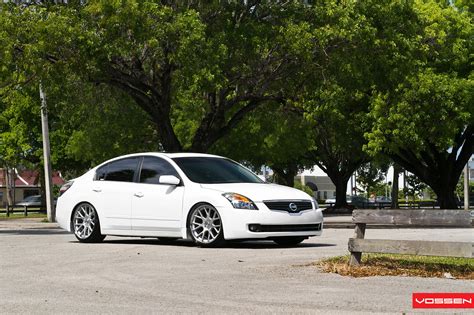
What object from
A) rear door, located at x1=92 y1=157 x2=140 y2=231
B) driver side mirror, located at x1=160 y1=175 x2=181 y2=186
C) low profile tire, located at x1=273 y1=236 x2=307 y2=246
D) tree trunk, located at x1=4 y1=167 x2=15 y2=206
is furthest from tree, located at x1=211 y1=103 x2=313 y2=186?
tree trunk, located at x1=4 y1=167 x2=15 y2=206

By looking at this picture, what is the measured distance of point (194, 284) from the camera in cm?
926

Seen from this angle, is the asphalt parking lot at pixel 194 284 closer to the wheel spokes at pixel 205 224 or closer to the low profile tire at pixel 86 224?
the wheel spokes at pixel 205 224

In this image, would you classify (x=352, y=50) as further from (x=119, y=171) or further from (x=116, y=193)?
(x=116, y=193)

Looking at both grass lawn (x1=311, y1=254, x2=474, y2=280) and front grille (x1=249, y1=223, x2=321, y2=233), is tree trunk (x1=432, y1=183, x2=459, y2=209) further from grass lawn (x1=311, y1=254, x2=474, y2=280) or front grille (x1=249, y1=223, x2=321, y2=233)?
grass lawn (x1=311, y1=254, x2=474, y2=280)

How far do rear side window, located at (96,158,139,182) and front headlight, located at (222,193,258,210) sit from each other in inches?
99.6

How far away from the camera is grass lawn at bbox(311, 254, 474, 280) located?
9797 mm

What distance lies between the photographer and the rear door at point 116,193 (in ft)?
50.5

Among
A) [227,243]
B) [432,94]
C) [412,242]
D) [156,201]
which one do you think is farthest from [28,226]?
[412,242]

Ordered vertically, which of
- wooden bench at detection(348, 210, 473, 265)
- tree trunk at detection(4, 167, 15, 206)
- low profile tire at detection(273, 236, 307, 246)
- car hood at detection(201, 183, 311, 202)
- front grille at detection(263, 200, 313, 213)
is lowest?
low profile tire at detection(273, 236, 307, 246)

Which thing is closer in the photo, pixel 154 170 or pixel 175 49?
pixel 154 170

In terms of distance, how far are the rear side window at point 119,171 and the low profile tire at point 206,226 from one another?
189 cm

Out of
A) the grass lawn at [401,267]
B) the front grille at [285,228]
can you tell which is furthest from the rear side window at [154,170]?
the grass lawn at [401,267]

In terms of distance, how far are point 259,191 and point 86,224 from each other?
3.78m

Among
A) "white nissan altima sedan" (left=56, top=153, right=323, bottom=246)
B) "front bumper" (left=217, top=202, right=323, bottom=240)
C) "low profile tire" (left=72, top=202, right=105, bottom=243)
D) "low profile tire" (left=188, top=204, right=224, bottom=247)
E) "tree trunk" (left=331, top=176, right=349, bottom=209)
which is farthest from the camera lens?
"tree trunk" (left=331, top=176, right=349, bottom=209)
